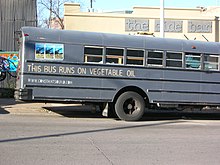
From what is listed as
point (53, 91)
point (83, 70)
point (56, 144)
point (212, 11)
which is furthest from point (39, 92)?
point (212, 11)

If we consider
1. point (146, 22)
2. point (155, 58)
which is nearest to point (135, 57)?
point (155, 58)

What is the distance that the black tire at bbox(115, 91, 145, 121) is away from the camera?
551 inches

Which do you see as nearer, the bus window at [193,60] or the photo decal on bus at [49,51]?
the photo decal on bus at [49,51]

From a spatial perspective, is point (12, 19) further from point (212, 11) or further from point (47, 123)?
point (212, 11)

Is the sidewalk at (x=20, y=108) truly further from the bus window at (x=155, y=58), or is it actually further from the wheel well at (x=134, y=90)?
the bus window at (x=155, y=58)

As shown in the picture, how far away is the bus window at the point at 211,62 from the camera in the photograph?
14.9m

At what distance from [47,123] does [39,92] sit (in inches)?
47.1

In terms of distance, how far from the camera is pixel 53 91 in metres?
13.3

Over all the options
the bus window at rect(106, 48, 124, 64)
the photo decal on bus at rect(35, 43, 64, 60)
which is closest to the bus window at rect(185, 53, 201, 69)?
the bus window at rect(106, 48, 124, 64)

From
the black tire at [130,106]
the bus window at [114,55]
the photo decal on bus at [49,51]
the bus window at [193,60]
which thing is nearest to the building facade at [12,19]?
the photo decal on bus at [49,51]

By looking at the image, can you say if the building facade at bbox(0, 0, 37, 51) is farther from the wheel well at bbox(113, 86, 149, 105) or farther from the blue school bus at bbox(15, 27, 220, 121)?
the wheel well at bbox(113, 86, 149, 105)

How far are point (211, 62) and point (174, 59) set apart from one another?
1524 mm

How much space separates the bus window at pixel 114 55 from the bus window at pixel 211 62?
329cm

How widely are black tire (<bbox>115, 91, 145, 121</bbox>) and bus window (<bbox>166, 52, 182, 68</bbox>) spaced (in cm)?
164
